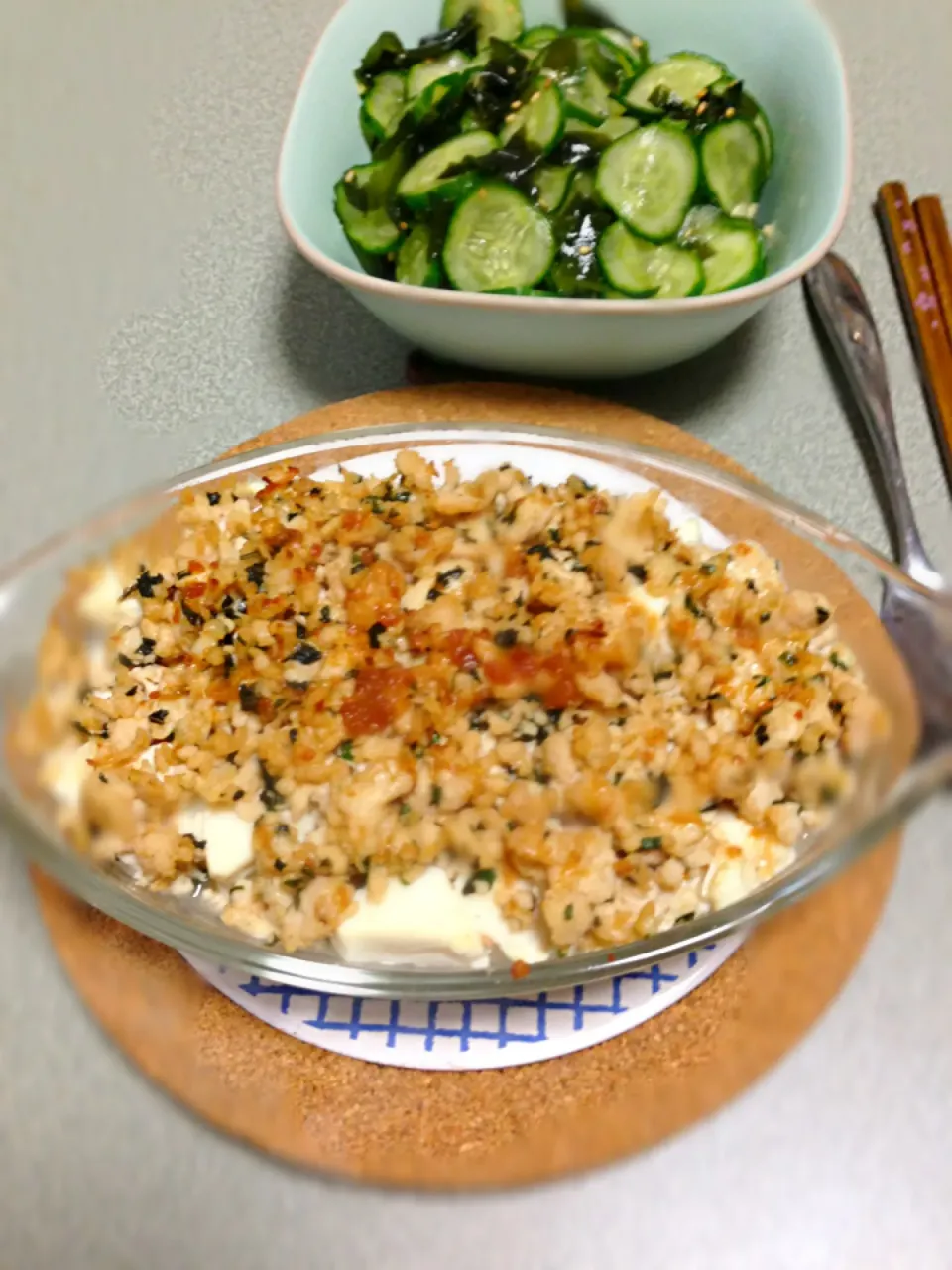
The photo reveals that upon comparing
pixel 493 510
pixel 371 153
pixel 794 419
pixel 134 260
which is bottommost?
pixel 794 419

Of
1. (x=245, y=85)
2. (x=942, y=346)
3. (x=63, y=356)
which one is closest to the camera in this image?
(x=942, y=346)

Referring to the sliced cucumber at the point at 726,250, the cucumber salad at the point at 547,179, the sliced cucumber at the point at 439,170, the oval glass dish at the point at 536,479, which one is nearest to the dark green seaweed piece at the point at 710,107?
the cucumber salad at the point at 547,179

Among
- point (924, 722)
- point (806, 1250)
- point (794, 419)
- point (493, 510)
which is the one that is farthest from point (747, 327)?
point (806, 1250)

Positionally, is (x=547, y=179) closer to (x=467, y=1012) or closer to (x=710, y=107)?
(x=710, y=107)

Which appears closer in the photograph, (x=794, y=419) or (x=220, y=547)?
(x=220, y=547)

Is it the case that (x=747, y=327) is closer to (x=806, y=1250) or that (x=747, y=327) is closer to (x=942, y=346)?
(x=942, y=346)

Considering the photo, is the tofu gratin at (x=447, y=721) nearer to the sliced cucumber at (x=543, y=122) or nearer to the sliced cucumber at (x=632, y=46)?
the sliced cucumber at (x=543, y=122)

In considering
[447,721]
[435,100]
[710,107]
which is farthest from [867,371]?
[447,721]

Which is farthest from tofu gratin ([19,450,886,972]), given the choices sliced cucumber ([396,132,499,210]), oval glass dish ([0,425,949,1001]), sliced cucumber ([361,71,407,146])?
sliced cucumber ([361,71,407,146])
